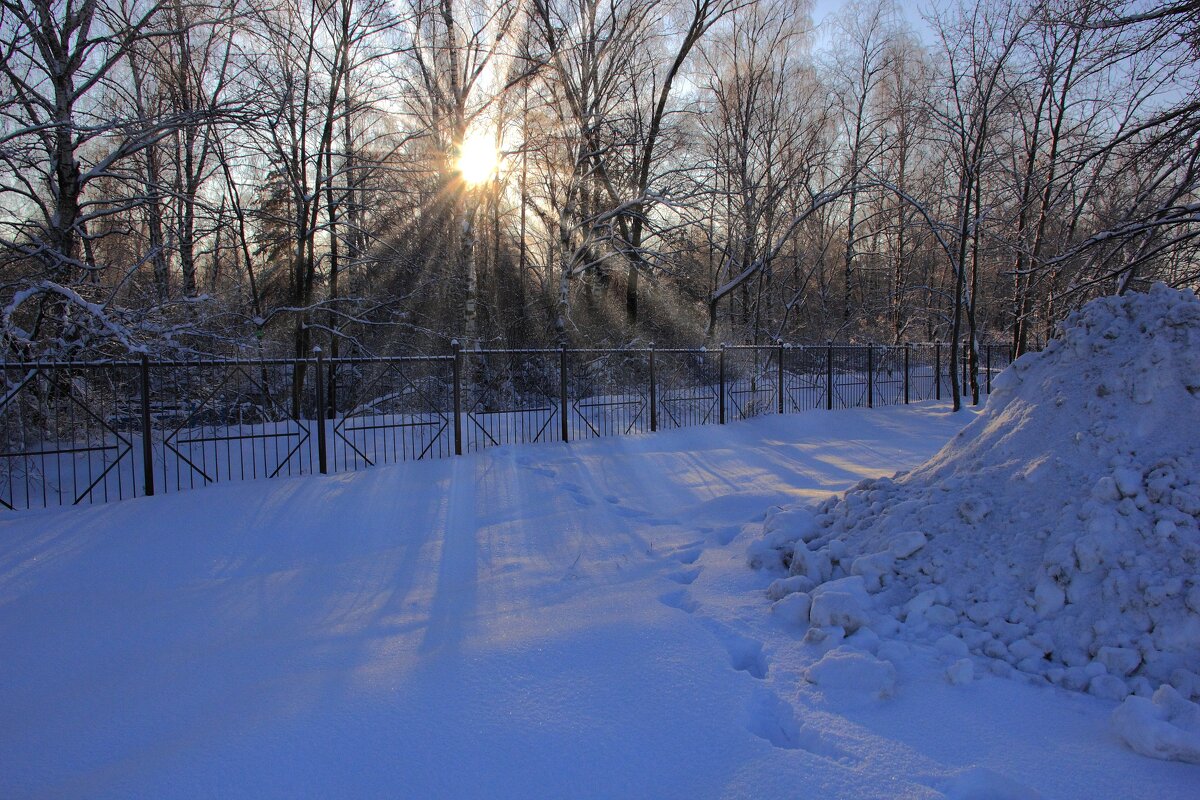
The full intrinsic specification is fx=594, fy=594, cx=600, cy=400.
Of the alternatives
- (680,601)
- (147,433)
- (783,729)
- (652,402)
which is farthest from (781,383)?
(783,729)

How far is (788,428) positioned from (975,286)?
8.56 metres

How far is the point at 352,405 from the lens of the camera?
18.1 m

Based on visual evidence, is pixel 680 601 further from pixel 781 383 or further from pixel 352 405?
pixel 352 405

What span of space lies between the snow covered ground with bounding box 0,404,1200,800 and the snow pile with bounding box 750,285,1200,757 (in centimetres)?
25

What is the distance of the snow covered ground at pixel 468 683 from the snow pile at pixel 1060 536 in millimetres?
250

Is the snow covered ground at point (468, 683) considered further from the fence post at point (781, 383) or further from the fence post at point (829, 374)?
the fence post at point (829, 374)

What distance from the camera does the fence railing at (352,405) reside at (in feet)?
28.6

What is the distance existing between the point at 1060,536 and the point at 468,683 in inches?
143

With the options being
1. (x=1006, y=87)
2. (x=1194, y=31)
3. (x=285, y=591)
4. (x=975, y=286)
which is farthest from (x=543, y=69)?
(x=285, y=591)

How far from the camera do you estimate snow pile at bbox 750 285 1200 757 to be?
3104 millimetres

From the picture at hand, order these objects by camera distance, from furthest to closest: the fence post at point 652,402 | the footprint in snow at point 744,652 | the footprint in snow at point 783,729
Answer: the fence post at point 652,402, the footprint in snow at point 744,652, the footprint in snow at point 783,729

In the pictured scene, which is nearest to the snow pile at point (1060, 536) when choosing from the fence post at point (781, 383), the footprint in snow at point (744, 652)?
the footprint in snow at point (744, 652)

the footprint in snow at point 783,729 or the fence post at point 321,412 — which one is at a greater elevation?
the fence post at point 321,412

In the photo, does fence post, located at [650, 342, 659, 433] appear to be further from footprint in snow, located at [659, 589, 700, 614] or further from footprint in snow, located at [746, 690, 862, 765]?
footprint in snow, located at [746, 690, 862, 765]
